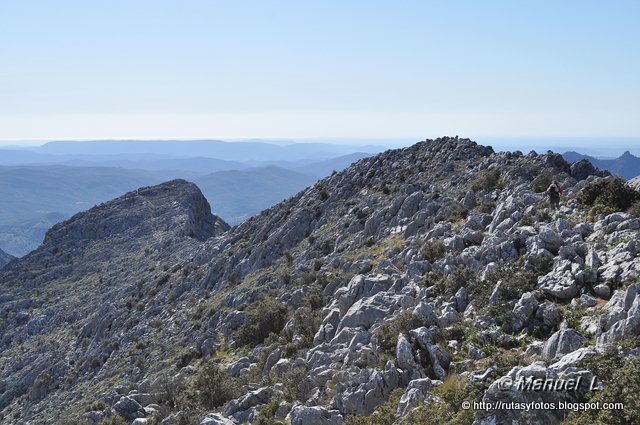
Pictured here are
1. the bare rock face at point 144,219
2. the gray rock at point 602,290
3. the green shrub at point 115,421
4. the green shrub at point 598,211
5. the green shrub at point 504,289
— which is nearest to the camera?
the gray rock at point 602,290

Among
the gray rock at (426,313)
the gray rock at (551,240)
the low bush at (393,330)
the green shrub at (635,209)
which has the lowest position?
the low bush at (393,330)

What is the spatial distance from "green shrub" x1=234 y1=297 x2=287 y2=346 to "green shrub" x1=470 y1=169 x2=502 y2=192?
45.9 feet

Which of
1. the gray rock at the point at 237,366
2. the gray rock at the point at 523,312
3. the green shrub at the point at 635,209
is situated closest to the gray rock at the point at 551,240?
the green shrub at the point at 635,209

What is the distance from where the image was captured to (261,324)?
27.1m

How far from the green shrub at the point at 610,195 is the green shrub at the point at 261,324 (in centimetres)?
1622

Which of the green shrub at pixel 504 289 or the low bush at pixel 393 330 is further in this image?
the low bush at pixel 393 330

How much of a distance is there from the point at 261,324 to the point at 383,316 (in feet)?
31.8

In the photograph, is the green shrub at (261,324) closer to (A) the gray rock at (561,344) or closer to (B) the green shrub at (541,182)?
(B) the green shrub at (541,182)

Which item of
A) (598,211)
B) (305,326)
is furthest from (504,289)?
(305,326)

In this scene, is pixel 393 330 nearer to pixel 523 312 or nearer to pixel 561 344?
pixel 523 312

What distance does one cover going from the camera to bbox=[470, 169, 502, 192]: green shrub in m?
29.6

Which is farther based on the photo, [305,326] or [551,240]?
[305,326]

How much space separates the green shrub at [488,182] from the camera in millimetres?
29578

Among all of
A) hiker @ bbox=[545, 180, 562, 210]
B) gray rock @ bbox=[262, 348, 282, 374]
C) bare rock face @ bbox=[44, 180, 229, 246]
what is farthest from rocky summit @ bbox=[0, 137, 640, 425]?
bare rock face @ bbox=[44, 180, 229, 246]
